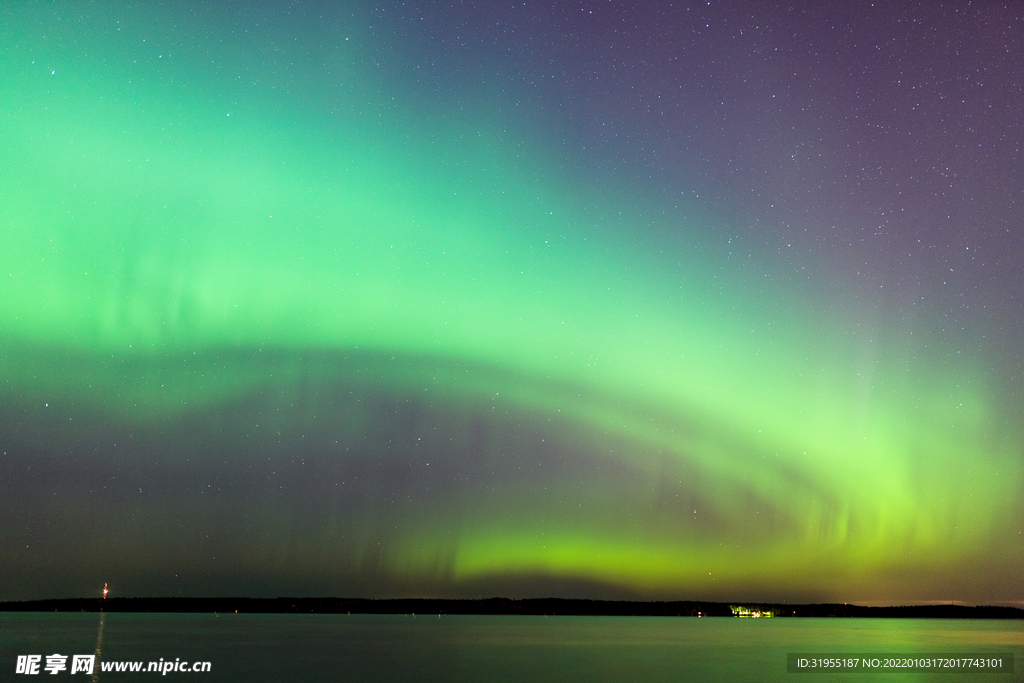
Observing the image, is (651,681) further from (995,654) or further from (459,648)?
(995,654)

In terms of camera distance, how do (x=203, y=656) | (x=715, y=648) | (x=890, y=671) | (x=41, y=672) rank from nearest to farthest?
1. (x=41, y=672)
2. (x=890, y=671)
3. (x=203, y=656)
4. (x=715, y=648)

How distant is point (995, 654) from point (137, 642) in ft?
240

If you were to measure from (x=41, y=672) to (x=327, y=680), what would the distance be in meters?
17.1

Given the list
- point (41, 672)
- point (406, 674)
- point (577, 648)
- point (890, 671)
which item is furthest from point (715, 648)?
point (41, 672)

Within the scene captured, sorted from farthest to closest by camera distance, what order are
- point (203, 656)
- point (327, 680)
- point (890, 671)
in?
point (203, 656), point (890, 671), point (327, 680)

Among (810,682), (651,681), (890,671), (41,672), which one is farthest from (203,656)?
(890,671)

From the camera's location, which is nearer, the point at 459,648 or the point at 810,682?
the point at 810,682

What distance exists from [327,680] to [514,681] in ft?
30.2

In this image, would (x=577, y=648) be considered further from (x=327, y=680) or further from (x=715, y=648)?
(x=327, y=680)

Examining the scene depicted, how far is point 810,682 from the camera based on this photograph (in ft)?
145

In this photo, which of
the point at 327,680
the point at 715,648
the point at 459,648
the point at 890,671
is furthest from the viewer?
the point at 715,648

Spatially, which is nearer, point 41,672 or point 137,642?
point 41,672

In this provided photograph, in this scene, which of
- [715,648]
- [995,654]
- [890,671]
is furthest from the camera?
[715,648]

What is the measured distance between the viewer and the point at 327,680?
41875mm
